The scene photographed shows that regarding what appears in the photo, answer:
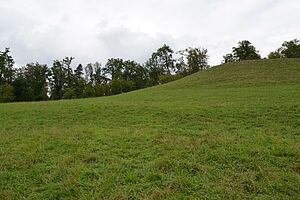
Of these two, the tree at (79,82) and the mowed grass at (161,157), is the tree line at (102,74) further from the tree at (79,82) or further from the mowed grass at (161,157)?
the mowed grass at (161,157)

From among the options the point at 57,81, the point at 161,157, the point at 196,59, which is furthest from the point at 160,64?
the point at 161,157

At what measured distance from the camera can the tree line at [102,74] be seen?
70.5 metres

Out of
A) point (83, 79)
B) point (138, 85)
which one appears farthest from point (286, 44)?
point (83, 79)

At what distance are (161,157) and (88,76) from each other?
278ft

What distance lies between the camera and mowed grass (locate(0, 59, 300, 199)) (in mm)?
6289

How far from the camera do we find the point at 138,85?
81.9m

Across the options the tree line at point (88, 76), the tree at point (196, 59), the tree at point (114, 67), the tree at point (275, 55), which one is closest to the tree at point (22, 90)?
the tree line at point (88, 76)

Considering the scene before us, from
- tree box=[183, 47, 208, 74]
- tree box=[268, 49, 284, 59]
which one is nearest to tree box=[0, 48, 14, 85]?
tree box=[183, 47, 208, 74]

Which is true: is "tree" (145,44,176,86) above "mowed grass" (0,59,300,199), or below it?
above

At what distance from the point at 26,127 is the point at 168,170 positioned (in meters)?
10.6

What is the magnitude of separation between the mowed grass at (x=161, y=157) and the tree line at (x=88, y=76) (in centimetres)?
5465

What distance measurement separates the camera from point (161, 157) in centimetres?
838

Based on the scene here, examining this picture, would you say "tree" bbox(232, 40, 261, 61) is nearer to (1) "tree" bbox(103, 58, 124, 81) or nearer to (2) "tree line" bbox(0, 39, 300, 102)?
(2) "tree line" bbox(0, 39, 300, 102)

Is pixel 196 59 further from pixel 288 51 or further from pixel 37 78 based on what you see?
pixel 37 78
